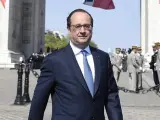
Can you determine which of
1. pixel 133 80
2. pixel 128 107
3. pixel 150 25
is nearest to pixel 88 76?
pixel 128 107

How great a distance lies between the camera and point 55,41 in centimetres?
13538

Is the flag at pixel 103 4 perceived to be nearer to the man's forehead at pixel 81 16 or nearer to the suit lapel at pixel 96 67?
the suit lapel at pixel 96 67

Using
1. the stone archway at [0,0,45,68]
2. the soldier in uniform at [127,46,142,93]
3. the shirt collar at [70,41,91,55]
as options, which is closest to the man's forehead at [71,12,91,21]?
the shirt collar at [70,41,91,55]

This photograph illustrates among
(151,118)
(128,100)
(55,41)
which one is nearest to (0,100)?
(128,100)

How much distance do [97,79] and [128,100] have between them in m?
10.6

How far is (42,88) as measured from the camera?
3.40m

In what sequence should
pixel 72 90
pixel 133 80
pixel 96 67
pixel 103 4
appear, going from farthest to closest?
pixel 133 80, pixel 103 4, pixel 96 67, pixel 72 90

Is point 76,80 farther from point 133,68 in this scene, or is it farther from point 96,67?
point 133,68

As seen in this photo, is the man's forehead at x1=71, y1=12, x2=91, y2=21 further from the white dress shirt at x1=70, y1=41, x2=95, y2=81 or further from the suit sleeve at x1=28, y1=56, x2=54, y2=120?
the suit sleeve at x1=28, y1=56, x2=54, y2=120

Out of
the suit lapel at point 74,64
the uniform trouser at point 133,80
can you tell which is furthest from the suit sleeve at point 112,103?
the uniform trouser at point 133,80

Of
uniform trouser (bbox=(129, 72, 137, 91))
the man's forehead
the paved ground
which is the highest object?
the man's forehead

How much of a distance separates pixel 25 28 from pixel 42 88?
3349cm

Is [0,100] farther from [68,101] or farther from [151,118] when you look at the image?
[68,101]

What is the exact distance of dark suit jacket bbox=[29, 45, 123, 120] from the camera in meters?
3.26
